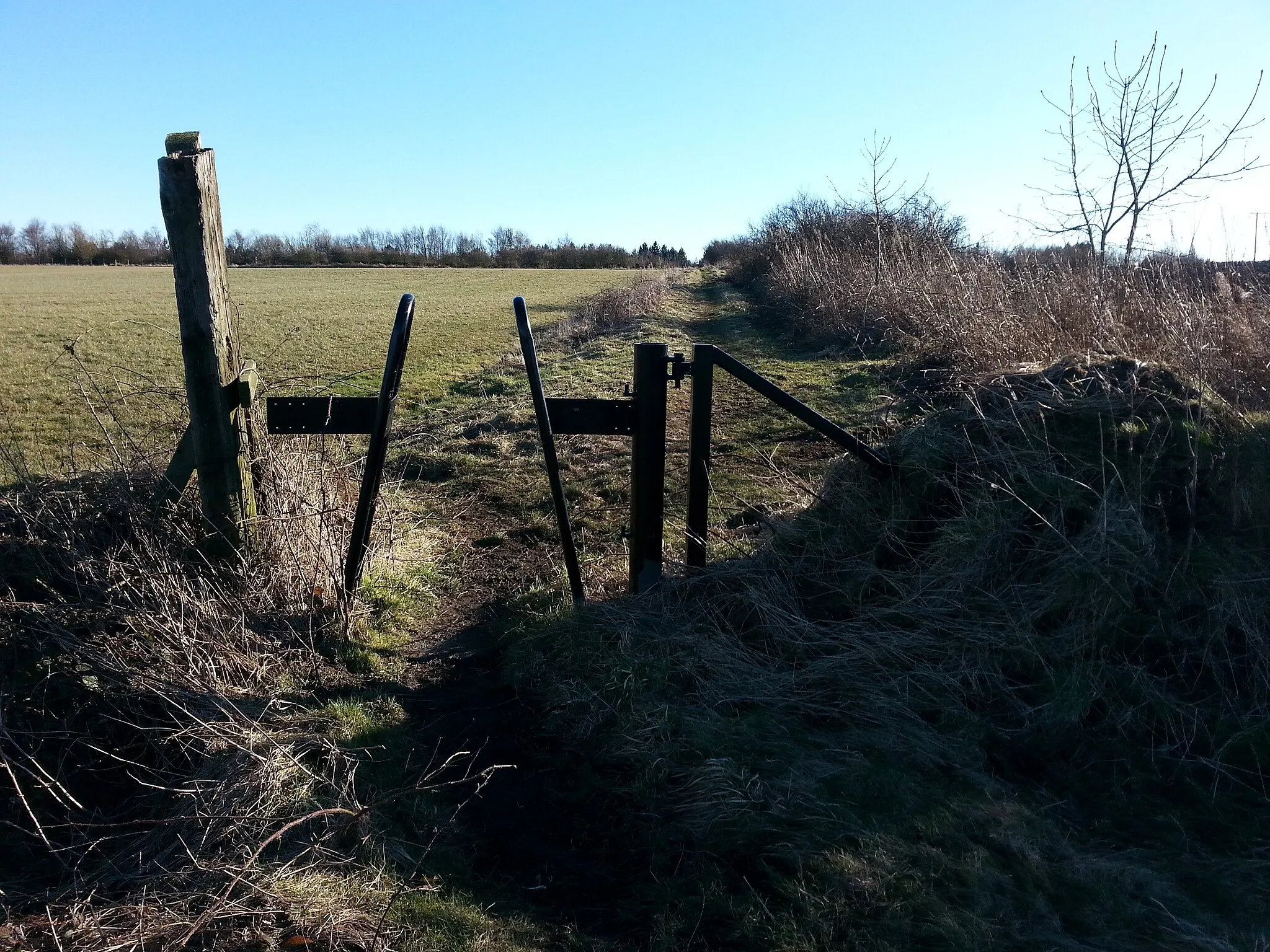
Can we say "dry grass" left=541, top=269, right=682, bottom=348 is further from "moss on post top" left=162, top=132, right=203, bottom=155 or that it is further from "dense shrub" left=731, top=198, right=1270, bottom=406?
"moss on post top" left=162, top=132, right=203, bottom=155

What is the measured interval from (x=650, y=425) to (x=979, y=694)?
2.15 m

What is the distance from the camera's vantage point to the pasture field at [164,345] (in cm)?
1118

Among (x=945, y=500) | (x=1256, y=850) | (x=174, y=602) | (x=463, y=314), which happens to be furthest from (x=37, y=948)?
(x=463, y=314)

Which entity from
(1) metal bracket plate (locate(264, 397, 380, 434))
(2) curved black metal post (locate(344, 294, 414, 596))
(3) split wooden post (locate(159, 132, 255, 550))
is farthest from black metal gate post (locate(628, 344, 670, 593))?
(3) split wooden post (locate(159, 132, 255, 550))

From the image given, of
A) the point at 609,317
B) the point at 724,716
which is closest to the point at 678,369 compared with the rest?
the point at 724,716

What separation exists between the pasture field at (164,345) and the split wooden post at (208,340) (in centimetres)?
47

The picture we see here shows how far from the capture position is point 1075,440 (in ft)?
16.5

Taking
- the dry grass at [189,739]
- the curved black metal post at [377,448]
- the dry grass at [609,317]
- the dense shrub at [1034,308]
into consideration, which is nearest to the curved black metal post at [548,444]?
the curved black metal post at [377,448]

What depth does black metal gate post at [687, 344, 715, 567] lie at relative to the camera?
5.03 metres

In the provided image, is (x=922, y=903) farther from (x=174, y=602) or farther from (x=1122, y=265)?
(x=1122, y=265)

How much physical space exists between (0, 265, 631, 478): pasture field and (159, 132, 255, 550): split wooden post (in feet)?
1.53

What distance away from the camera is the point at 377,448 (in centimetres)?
489

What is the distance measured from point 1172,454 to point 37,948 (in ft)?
17.6

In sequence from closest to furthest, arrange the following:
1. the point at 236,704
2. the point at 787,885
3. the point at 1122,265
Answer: the point at 787,885 < the point at 236,704 < the point at 1122,265
